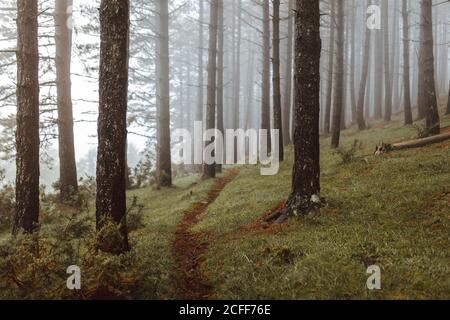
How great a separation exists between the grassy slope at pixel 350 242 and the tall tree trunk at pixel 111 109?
2.17m

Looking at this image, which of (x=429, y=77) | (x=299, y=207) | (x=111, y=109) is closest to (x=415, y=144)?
(x=429, y=77)

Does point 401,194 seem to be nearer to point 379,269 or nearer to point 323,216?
point 323,216

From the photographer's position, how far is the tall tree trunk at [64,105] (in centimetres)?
1647

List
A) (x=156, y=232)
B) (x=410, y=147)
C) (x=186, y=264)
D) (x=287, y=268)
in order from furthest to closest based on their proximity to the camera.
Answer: (x=410, y=147)
(x=156, y=232)
(x=186, y=264)
(x=287, y=268)

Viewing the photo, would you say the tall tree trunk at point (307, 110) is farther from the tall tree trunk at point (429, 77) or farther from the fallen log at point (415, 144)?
the tall tree trunk at point (429, 77)

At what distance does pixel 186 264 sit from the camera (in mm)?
7934

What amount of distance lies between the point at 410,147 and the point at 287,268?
32.4 ft

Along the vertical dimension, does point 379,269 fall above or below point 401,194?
below

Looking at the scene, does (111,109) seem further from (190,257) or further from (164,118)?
(164,118)

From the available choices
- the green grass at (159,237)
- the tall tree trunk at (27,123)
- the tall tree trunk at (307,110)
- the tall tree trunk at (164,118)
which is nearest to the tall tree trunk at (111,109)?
the green grass at (159,237)

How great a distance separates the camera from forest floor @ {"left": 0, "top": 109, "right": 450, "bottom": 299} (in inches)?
232

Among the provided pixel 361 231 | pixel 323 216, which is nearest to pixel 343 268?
pixel 361 231

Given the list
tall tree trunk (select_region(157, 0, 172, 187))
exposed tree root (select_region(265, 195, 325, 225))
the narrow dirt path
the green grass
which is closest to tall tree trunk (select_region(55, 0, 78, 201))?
the green grass

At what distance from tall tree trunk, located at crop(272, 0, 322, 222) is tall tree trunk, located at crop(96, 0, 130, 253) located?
12.6 ft
